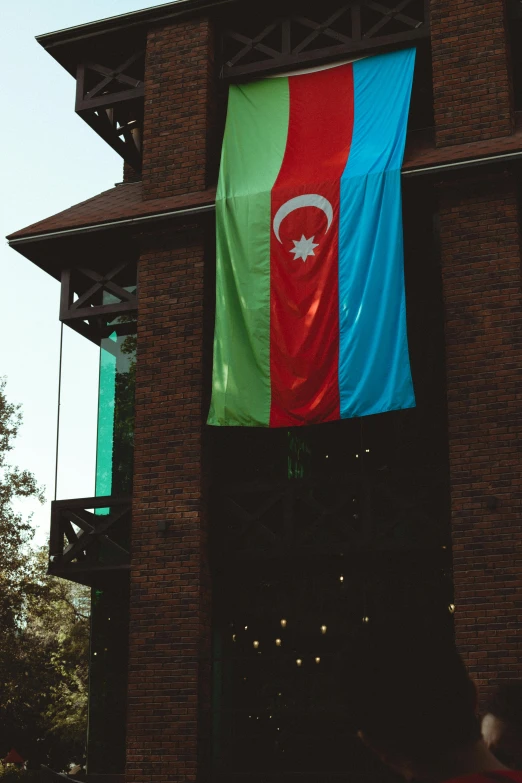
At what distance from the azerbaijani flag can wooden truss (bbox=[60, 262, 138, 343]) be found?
197cm

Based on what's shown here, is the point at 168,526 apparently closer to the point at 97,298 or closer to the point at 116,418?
the point at 116,418

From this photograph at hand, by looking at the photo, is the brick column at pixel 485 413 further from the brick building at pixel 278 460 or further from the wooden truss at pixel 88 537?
the wooden truss at pixel 88 537

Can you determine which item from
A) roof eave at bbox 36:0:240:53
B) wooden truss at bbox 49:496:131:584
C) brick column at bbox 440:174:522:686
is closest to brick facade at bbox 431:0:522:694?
brick column at bbox 440:174:522:686

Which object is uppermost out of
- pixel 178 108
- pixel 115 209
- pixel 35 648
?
pixel 178 108

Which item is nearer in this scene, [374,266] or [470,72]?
[374,266]

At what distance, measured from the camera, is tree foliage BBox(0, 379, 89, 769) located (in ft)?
96.2

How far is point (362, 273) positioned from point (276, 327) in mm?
1257

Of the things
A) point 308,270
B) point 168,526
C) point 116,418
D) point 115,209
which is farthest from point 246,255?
point 168,526

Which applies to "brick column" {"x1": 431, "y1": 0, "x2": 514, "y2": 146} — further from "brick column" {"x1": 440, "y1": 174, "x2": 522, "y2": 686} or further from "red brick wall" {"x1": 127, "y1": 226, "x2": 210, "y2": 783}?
"red brick wall" {"x1": 127, "y1": 226, "x2": 210, "y2": 783}

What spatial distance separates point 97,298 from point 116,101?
9.68 feet

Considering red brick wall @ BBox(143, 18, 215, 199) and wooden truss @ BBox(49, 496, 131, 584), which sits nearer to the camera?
wooden truss @ BBox(49, 496, 131, 584)

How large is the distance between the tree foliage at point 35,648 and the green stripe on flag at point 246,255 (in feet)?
59.8

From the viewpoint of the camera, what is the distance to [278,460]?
13633mm

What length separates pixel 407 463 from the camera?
1294 centimetres
